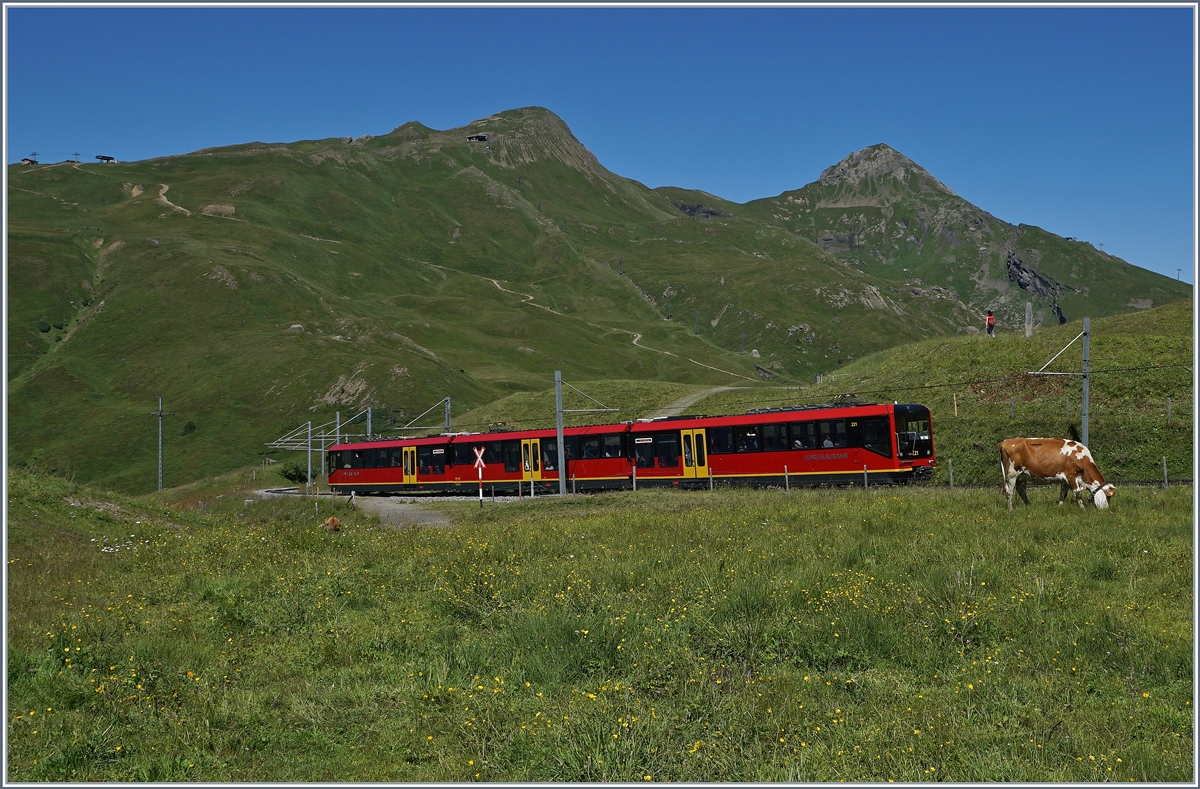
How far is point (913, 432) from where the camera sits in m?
37.5

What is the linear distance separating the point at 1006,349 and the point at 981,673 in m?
55.7

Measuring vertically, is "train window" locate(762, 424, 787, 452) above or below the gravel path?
below

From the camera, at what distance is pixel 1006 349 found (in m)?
58.8

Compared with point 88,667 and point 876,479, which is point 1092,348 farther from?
point 88,667

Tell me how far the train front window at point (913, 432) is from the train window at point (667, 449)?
11.4 m

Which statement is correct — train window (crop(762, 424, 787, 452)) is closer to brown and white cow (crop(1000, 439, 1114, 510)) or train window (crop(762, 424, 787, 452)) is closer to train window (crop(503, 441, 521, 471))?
train window (crop(503, 441, 521, 471))

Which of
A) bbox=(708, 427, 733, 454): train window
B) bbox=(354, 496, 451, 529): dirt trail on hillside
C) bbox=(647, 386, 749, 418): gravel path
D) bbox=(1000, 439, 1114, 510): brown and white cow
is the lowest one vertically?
bbox=(354, 496, 451, 529): dirt trail on hillside

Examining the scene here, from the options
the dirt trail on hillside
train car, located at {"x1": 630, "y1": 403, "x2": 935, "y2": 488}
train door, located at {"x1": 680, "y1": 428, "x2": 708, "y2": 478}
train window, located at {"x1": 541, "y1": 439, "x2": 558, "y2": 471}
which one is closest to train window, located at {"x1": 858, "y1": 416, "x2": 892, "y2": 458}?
train car, located at {"x1": 630, "y1": 403, "x2": 935, "y2": 488}

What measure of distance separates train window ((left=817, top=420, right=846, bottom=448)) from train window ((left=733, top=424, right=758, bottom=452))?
3278 millimetres

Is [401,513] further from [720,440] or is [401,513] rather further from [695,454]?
[720,440]

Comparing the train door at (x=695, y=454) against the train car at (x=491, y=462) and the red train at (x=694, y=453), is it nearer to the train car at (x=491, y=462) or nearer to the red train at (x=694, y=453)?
the red train at (x=694, y=453)

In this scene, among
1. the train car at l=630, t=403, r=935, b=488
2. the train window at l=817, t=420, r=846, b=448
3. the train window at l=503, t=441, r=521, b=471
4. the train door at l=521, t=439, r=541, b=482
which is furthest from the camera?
the train window at l=503, t=441, r=521, b=471

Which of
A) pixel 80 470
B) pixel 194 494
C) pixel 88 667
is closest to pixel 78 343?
pixel 80 470

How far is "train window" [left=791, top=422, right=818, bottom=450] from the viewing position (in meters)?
39.0
